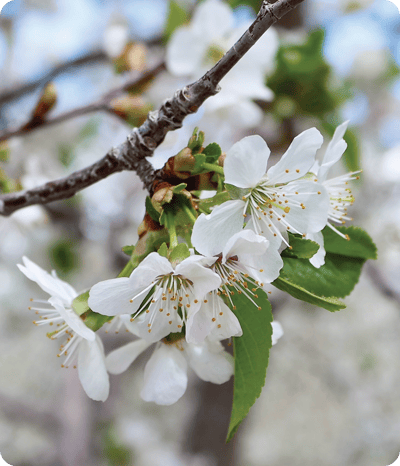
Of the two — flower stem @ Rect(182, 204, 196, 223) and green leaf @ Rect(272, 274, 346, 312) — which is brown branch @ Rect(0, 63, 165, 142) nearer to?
flower stem @ Rect(182, 204, 196, 223)

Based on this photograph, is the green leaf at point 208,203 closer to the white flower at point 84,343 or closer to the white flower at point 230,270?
the white flower at point 230,270

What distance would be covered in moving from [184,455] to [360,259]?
323 cm

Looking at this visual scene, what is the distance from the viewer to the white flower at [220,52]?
953 mm

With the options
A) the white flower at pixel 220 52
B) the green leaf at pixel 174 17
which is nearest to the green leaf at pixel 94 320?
the white flower at pixel 220 52

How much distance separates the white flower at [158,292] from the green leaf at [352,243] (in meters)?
0.24

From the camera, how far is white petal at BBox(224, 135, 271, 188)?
38cm

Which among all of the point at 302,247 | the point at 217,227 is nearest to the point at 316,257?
the point at 302,247

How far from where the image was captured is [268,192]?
0.45m

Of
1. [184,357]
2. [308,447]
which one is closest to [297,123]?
Answer: [184,357]

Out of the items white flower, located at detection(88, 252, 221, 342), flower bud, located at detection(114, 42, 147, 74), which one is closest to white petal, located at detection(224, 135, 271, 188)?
white flower, located at detection(88, 252, 221, 342)

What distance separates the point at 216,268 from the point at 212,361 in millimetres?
173

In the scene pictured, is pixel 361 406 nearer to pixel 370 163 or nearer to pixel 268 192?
pixel 370 163

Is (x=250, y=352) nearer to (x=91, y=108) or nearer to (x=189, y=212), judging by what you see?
(x=189, y=212)

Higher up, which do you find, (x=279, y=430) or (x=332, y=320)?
(x=332, y=320)
